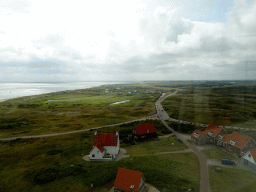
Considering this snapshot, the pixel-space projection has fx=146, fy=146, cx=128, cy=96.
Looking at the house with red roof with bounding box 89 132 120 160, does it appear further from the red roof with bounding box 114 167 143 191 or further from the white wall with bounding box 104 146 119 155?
the red roof with bounding box 114 167 143 191

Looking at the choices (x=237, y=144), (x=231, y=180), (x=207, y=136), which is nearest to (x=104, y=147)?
(x=231, y=180)

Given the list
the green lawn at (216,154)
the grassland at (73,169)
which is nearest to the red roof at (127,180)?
the grassland at (73,169)

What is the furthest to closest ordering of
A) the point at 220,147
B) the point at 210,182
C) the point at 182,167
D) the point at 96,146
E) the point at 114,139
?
the point at 220,147 → the point at 114,139 → the point at 96,146 → the point at 182,167 → the point at 210,182

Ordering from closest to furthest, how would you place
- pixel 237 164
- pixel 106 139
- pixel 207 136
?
pixel 237 164 → pixel 106 139 → pixel 207 136

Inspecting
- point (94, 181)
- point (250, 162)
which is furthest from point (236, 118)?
point (94, 181)

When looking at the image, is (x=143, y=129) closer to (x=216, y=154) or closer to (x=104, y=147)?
(x=104, y=147)

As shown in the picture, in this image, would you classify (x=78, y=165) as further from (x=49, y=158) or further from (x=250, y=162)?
(x=250, y=162)

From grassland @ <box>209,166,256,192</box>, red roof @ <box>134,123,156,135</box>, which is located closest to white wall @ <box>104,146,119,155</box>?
red roof @ <box>134,123,156,135</box>
